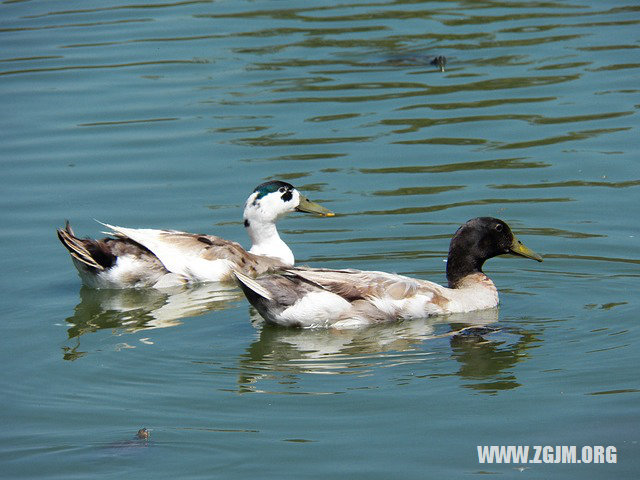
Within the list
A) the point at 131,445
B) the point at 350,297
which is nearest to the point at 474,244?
the point at 350,297

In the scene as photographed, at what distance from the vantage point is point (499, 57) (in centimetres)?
2000

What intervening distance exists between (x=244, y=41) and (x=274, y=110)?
12.7ft

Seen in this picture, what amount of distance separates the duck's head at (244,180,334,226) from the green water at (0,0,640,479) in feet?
1.55

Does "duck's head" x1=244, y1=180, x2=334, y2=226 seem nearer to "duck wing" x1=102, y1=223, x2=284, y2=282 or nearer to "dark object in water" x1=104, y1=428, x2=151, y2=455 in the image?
"duck wing" x1=102, y1=223, x2=284, y2=282

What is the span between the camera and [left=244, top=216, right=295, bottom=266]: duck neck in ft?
44.0

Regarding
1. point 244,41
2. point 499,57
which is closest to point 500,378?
point 499,57

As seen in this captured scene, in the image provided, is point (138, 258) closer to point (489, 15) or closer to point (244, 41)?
point (244, 41)

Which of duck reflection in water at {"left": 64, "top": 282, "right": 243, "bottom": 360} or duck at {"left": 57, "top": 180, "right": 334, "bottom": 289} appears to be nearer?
duck reflection in water at {"left": 64, "top": 282, "right": 243, "bottom": 360}

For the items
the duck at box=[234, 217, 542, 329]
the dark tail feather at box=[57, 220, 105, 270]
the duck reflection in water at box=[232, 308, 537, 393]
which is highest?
the dark tail feather at box=[57, 220, 105, 270]

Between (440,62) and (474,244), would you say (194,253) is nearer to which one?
(474,244)

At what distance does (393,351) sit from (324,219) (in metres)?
4.48

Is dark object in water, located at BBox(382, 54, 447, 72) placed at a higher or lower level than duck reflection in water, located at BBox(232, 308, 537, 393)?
higher

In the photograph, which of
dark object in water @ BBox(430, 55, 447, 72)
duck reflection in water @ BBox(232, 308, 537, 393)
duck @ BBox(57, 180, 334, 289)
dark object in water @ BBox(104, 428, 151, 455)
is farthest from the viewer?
dark object in water @ BBox(430, 55, 447, 72)

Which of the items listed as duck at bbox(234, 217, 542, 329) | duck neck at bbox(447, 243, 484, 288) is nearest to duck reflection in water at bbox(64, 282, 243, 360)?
duck at bbox(234, 217, 542, 329)
